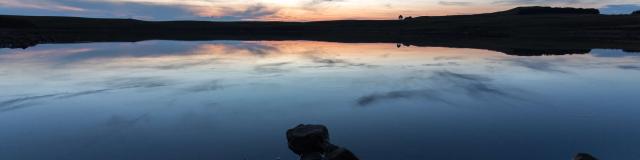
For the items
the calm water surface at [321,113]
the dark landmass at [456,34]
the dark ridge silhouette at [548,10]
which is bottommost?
the calm water surface at [321,113]

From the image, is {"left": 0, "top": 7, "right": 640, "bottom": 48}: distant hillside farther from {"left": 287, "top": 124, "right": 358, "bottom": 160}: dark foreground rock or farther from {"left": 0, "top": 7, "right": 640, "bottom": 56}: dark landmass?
{"left": 287, "top": 124, "right": 358, "bottom": 160}: dark foreground rock

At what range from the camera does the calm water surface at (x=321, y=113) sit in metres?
12.6

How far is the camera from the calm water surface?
12633mm

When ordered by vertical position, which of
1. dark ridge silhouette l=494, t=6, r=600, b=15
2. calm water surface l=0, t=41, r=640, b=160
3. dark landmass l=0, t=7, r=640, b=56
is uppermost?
dark ridge silhouette l=494, t=6, r=600, b=15

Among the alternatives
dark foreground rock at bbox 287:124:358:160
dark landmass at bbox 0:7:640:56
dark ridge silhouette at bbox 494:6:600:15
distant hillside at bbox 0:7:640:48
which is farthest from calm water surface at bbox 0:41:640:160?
dark ridge silhouette at bbox 494:6:600:15

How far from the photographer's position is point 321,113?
17.4 meters

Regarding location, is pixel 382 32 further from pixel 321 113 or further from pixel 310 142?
pixel 310 142

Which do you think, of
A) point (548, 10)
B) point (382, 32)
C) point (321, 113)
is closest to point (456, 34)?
point (382, 32)

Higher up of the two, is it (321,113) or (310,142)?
(310,142)

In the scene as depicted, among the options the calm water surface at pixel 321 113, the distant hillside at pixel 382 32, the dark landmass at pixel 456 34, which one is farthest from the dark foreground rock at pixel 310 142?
the distant hillside at pixel 382 32

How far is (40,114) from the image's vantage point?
17141 mm

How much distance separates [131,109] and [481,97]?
39.8 feet

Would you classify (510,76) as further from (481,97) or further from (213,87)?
(213,87)

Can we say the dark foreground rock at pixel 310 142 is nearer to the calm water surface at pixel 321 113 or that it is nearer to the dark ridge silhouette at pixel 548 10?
the calm water surface at pixel 321 113
